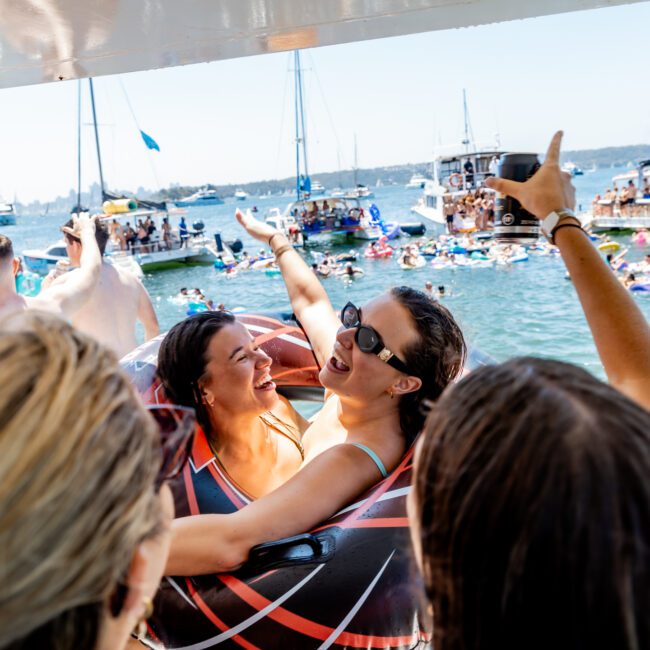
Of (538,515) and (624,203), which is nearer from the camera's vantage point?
(538,515)

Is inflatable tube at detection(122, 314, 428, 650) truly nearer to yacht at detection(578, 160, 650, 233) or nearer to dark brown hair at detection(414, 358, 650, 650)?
dark brown hair at detection(414, 358, 650, 650)

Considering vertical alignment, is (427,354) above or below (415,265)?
above

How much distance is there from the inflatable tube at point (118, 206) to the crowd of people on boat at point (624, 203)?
14.6 meters

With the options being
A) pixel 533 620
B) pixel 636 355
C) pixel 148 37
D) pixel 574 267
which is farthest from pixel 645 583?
pixel 148 37

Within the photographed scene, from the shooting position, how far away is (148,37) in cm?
165

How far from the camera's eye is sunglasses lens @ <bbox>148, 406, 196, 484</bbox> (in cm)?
58

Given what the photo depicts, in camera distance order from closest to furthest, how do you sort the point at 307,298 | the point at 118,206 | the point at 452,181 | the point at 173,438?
the point at 173,438
the point at 307,298
the point at 118,206
the point at 452,181

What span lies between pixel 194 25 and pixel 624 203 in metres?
19.2

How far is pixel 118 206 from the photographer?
57.5 ft

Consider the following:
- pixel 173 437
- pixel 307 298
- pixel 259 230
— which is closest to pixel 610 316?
pixel 173 437

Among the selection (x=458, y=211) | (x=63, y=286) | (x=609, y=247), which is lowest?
(x=609, y=247)

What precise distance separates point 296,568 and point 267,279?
15281mm

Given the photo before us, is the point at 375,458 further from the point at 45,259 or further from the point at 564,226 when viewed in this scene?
the point at 45,259

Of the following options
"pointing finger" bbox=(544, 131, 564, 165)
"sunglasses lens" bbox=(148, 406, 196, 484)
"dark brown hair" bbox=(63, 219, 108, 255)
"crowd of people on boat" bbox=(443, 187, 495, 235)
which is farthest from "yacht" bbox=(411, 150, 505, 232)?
"sunglasses lens" bbox=(148, 406, 196, 484)
